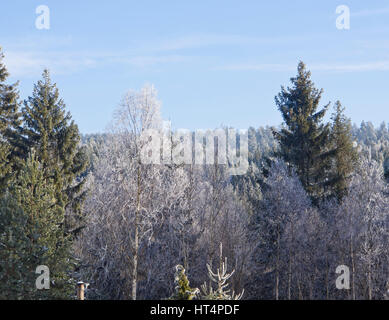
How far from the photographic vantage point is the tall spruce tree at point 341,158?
95.3ft

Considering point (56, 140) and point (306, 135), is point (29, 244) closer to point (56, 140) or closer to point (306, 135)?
point (56, 140)

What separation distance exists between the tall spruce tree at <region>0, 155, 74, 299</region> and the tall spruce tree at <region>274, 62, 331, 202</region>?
54.9 ft

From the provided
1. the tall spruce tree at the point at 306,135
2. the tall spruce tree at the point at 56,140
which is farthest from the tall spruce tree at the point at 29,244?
the tall spruce tree at the point at 306,135

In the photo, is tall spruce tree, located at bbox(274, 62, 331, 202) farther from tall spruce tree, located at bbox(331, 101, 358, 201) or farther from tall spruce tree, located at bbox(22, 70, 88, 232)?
tall spruce tree, located at bbox(22, 70, 88, 232)

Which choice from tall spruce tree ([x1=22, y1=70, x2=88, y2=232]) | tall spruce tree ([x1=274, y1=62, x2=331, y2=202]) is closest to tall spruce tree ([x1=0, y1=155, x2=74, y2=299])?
tall spruce tree ([x1=22, y1=70, x2=88, y2=232])

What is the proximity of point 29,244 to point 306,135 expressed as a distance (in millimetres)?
19483

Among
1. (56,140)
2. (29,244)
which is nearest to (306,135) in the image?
(56,140)

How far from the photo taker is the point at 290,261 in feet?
88.9

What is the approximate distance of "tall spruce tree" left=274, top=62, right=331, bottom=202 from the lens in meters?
29.5

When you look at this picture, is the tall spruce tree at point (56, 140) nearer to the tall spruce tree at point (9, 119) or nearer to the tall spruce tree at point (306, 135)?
the tall spruce tree at point (9, 119)

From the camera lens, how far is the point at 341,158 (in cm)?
2962
